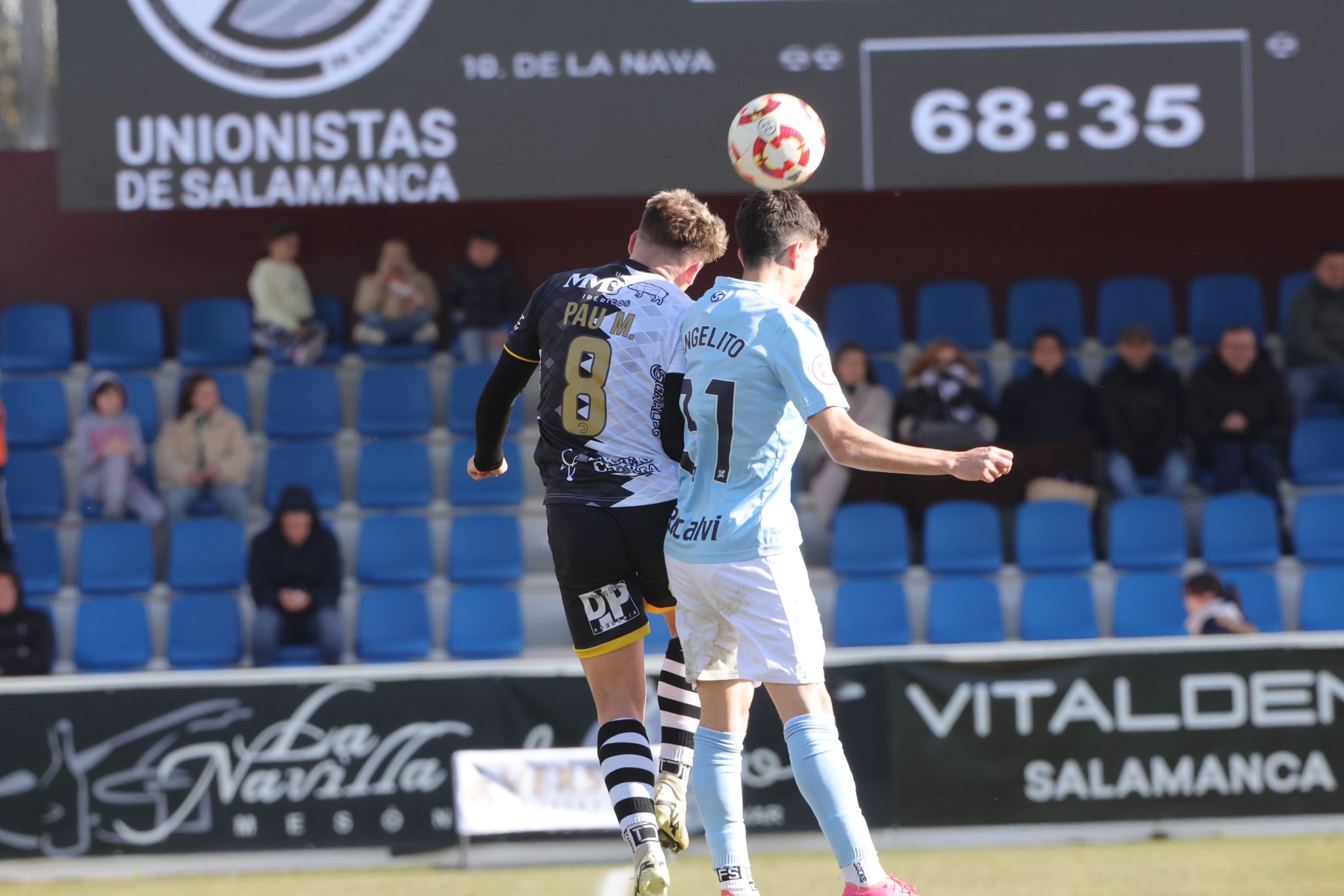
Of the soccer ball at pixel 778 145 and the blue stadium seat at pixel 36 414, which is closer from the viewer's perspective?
the soccer ball at pixel 778 145

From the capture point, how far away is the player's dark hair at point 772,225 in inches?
195

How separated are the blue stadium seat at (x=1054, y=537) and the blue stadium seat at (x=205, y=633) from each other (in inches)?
212

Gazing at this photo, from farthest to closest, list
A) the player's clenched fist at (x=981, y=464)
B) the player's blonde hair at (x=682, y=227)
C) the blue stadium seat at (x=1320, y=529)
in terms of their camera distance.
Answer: the blue stadium seat at (x=1320, y=529), the player's blonde hair at (x=682, y=227), the player's clenched fist at (x=981, y=464)

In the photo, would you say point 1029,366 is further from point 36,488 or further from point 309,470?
point 36,488

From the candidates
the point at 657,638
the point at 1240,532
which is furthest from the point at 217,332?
the point at 1240,532

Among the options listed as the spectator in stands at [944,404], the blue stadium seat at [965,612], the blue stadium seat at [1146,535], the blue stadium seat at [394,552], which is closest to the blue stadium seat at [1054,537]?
the blue stadium seat at [1146,535]

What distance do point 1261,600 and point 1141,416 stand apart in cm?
155

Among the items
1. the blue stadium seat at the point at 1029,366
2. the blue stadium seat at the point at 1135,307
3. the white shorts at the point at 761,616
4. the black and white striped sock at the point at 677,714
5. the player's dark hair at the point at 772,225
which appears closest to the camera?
the white shorts at the point at 761,616

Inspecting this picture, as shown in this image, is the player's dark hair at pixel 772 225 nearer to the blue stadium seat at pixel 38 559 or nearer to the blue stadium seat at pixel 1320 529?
the blue stadium seat at pixel 1320 529

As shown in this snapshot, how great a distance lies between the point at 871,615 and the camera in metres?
11.2

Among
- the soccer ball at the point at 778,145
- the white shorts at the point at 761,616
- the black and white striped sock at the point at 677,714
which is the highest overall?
the soccer ball at the point at 778,145

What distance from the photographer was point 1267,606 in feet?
36.7

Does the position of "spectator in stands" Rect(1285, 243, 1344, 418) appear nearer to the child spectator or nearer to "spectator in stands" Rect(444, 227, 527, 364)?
"spectator in stands" Rect(444, 227, 527, 364)

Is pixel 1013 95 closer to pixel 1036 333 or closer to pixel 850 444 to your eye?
pixel 1036 333
